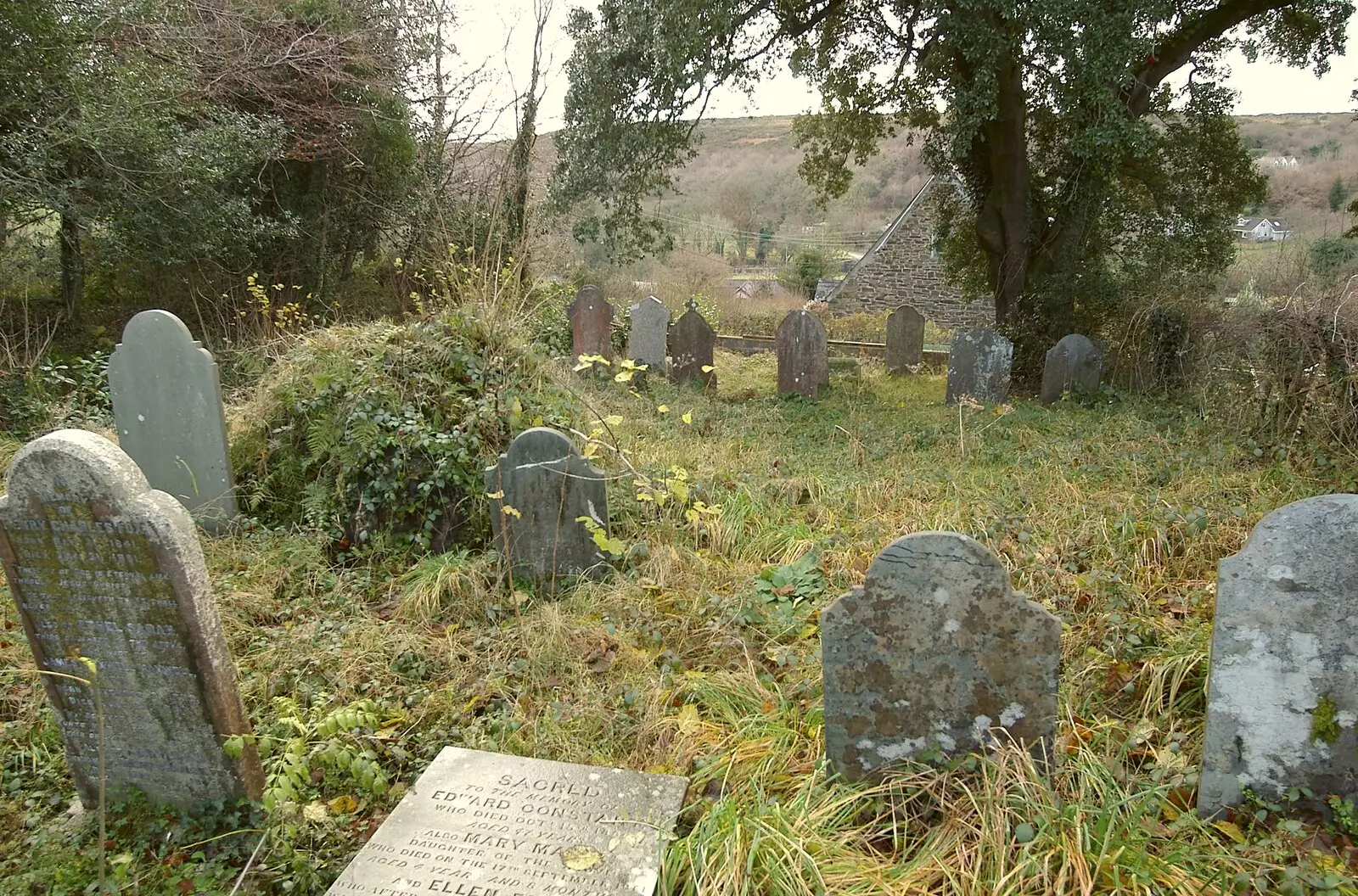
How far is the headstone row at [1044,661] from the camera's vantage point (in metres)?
2.50

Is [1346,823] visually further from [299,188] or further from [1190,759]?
[299,188]

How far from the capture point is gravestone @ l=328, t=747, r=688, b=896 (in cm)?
257

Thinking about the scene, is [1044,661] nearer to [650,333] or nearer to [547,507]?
[547,507]

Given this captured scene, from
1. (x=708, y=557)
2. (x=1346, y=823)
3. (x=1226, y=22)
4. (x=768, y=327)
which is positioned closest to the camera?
(x=1346, y=823)

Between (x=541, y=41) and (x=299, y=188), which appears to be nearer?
(x=299, y=188)

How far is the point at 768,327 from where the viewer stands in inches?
746

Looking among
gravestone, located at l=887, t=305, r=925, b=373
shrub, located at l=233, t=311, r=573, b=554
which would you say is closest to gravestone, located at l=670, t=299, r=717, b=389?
gravestone, located at l=887, t=305, r=925, b=373

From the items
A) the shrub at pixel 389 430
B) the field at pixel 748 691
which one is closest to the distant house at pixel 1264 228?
the field at pixel 748 691

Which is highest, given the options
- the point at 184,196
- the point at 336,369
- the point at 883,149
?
the point at 883,149

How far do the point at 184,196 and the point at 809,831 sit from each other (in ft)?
31.7

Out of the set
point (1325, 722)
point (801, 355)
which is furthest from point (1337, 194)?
point (1325, 722)

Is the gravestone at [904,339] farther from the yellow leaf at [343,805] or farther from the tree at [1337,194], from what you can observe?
the tree at [1337,194]

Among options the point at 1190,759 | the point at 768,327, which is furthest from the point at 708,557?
the point at 768,327

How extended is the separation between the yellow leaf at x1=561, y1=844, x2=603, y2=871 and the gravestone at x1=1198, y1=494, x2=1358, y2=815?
80.8 inches
